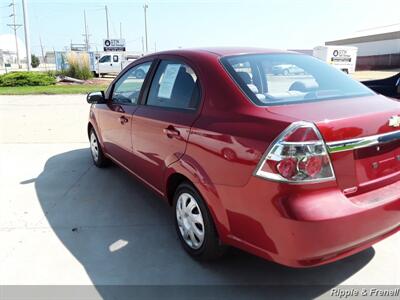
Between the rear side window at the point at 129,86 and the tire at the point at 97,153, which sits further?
the tire at the point at 97,153

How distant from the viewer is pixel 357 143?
2332 mm

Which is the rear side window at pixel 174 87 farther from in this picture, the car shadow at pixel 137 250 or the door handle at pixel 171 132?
the car shadow at pixel 137 250

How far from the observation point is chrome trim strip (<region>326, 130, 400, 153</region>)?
224 cm

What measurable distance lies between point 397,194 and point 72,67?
26067 millimetres

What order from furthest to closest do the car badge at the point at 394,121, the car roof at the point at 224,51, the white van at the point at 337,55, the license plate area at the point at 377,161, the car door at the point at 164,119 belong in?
the white van at the point at 337,55, the car roof at the point at 224,51, the car door at the point at 164,119, the car badge at the point at 394,121, the license plate area at the point at 377,161

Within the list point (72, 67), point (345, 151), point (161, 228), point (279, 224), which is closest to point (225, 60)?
point (345, 151)

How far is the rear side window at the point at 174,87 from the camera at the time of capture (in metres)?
3.06

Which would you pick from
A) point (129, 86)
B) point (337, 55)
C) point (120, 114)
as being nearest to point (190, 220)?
point (120, 114)

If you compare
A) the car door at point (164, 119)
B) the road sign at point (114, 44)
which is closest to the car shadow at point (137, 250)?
the car door at point (164, 119)

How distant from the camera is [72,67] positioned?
25.8 metres

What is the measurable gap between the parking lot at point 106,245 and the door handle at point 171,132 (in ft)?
3.32

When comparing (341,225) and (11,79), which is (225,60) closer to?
(341,225)

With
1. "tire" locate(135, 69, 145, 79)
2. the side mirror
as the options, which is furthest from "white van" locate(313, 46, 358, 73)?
"tire" locate(135, 69, 145, 79)

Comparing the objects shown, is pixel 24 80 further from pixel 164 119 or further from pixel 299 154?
pixel 299 154
